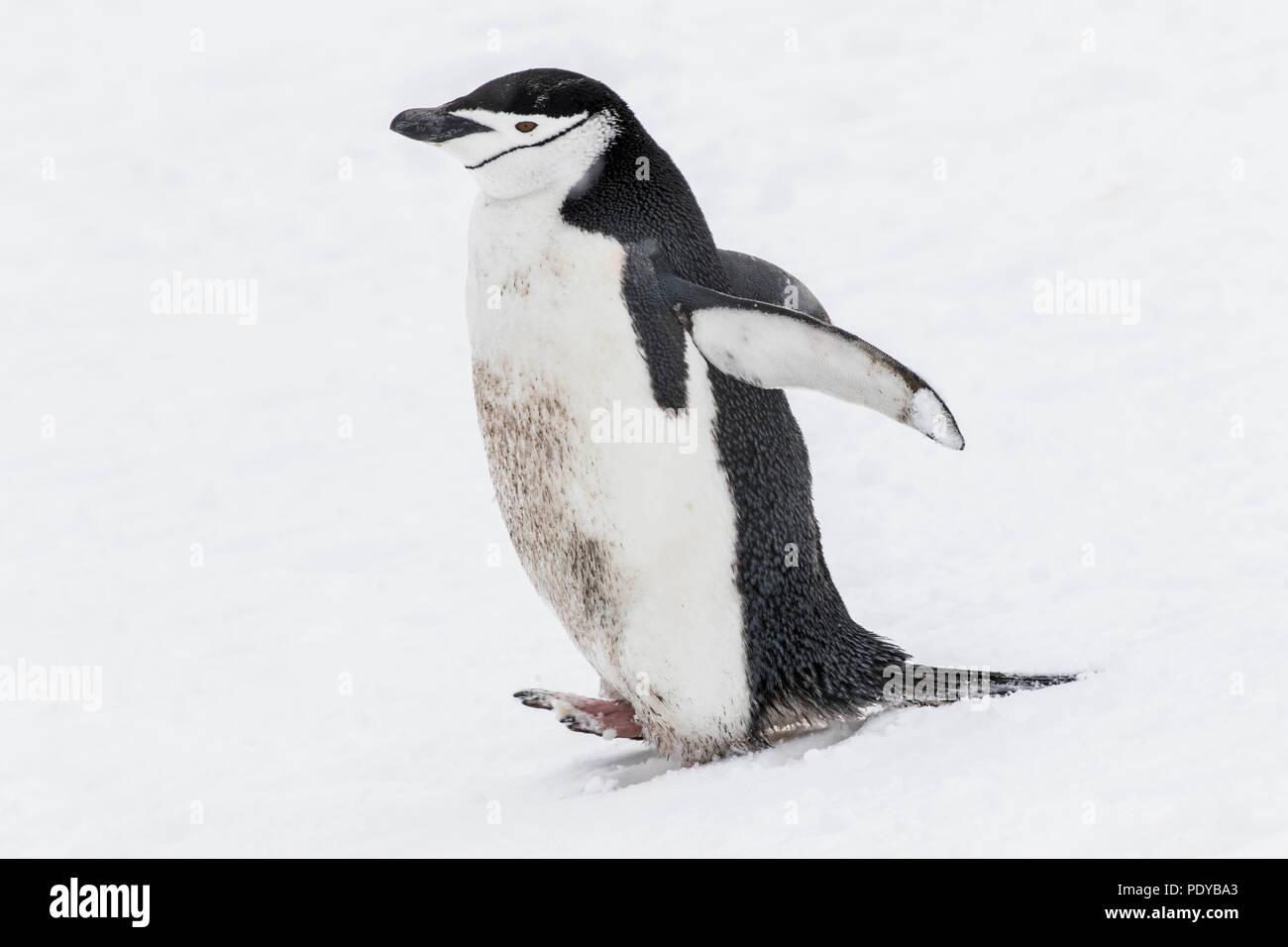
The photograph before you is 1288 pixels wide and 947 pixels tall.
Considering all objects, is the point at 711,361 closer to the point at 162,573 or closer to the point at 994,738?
the point at 994,738

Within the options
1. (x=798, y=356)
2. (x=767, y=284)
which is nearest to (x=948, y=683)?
(x=798, y=356)

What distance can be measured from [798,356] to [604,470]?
363mm

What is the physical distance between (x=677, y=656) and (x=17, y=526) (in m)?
2.65

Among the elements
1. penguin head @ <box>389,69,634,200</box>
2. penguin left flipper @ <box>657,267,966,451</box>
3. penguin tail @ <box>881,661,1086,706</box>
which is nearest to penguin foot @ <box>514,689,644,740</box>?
penguin tail @ <box>881,661,1086,706</box>

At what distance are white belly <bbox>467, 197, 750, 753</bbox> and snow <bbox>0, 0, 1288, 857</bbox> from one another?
22cm

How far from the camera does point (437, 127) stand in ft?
7.97

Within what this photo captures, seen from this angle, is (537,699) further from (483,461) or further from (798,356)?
(483,461)

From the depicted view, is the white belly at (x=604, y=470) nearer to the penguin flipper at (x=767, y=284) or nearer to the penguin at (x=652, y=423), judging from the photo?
the penguin at (x=652, y=423)

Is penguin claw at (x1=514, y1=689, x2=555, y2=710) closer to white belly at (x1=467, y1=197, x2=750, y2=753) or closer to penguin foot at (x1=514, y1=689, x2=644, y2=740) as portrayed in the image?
penguin foot at (x1=514, y1=689, x2=644, y2=740)

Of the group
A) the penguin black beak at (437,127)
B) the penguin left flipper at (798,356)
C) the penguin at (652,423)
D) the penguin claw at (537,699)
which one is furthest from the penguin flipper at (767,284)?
A: the penguin claw at (537,699)

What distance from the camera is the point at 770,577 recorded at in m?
2.59

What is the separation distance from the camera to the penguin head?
243 centimetres

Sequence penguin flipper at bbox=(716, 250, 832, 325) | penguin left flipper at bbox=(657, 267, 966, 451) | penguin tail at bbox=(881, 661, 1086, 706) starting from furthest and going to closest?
penguin flipper at bbox=(716, 250, 832, 325)
penguin tail at bbox=(881, 661, 1086, 706)
penguin left flipper at bbox=(657, 267, 966, 451)

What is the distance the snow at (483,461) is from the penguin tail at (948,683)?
0.32 feet
